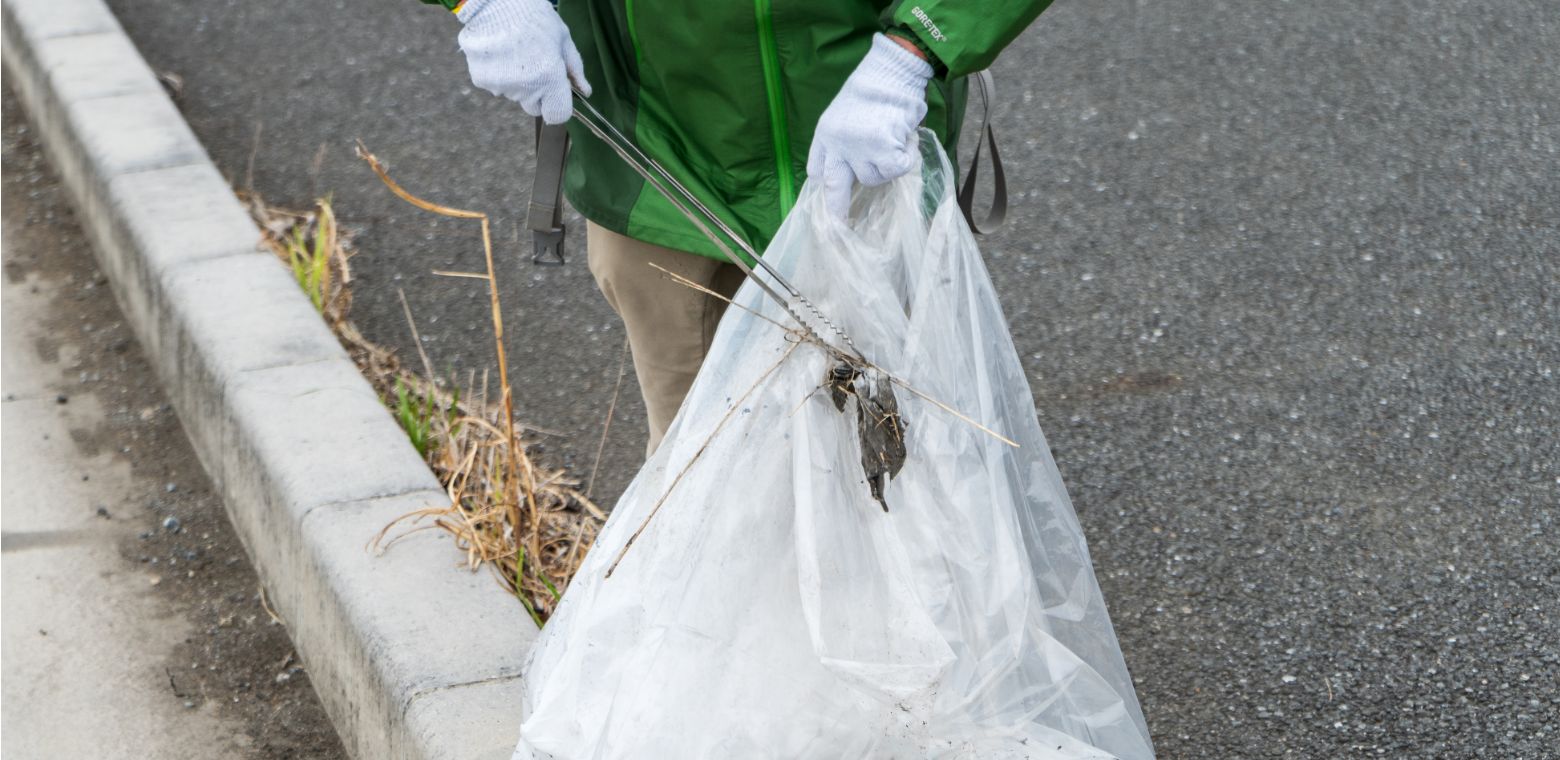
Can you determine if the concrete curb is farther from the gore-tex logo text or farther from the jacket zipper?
the gore-tex logo text

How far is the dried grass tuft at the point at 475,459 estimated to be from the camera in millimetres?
2445

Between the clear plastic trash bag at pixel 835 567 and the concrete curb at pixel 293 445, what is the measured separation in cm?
39

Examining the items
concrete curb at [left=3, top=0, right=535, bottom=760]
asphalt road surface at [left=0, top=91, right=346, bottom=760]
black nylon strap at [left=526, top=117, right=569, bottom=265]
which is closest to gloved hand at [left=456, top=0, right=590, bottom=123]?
black nylon strap at [left=526, top=117, right=569, bottom=265]

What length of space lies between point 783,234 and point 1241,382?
63.5 inches

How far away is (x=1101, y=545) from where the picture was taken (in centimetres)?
266

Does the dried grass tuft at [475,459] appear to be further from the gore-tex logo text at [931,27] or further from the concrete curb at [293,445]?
the gore-tex logo text at [931,27]

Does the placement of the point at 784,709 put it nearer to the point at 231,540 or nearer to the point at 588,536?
the point at 588,536

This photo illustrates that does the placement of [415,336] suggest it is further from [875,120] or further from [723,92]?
[875,120]

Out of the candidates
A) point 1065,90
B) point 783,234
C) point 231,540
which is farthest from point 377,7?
point 783,234

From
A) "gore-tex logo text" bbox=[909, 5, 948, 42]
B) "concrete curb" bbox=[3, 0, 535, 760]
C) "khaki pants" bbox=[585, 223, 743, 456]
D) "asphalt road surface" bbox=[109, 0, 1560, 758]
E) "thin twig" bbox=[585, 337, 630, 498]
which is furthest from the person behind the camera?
"thin twig" bbox=[585, 337, 630, 498]

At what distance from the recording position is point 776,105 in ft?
6.05

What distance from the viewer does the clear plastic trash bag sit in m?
1.69

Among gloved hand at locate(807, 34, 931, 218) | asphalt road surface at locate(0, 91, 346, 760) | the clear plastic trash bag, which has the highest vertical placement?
gloved hand at locate(807, 34, 931, 218)

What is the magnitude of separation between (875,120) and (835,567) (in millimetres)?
496
